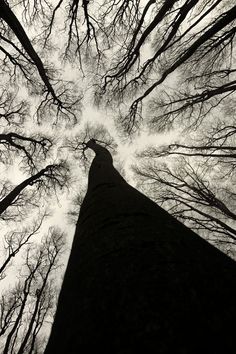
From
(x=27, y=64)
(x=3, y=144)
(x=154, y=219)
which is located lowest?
(x=154, y=219)

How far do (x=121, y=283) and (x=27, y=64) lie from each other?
7205mm

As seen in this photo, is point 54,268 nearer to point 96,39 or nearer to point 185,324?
point 96,39

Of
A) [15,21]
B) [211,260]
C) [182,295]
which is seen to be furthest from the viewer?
[15,21]

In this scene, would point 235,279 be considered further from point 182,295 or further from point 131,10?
point 131,10

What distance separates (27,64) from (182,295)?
24.2 ft

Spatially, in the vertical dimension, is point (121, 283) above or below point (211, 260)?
below

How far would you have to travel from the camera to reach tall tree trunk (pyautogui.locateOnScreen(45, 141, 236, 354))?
0.81m

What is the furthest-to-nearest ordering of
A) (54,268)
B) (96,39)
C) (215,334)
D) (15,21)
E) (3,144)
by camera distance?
(54,268), (3,144), (96,39), (15,21), (215,334)

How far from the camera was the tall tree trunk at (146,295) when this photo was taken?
2.64ft

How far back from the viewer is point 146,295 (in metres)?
0.98

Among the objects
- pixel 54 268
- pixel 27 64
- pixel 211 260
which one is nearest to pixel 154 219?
pixel 211 260

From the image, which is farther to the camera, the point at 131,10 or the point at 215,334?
the point at 131,10

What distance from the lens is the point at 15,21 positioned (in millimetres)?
4320

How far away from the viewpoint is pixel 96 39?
18.5ft
